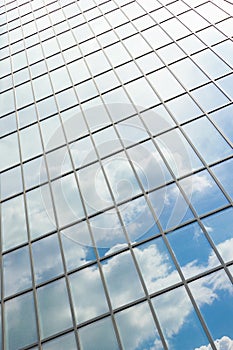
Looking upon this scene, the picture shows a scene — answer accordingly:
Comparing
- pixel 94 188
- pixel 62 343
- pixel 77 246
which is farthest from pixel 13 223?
pixel 62 343

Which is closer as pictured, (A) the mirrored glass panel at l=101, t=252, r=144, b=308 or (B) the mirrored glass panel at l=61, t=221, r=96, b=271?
(A) the mirrored glass panel at l=101, t=252, r=144, b=308

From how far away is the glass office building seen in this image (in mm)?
12750

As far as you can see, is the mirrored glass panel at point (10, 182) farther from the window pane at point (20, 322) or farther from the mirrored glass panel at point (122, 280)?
the mirrored glass panel at point (122, 280)

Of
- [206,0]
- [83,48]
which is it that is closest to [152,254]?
[83,48]

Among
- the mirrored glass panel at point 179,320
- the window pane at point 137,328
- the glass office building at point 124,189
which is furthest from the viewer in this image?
the glass office building at point 124,189

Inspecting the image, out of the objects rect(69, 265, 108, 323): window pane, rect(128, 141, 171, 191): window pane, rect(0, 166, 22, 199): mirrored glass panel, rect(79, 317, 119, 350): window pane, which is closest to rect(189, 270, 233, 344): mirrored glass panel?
rect(79, 317, 119, 350): window pane

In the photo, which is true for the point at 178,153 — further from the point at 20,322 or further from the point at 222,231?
the point at 20,322

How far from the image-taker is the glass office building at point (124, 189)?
1275cm

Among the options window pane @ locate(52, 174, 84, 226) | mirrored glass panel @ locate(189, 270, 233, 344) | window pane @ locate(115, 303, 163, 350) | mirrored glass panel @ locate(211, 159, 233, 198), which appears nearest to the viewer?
mirrored glass panel @ locate(189, 270, 233, 344)

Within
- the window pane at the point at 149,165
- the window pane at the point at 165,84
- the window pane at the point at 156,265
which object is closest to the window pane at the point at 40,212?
the window pane at the point at 149,165

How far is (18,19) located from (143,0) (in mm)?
11235

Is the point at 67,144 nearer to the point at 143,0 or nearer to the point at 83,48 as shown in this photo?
the point at 83,48

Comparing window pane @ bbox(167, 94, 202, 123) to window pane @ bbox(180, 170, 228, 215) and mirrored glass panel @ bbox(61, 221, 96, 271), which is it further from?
mirrored glass panel @ bbox(61, 221, 96, 271)

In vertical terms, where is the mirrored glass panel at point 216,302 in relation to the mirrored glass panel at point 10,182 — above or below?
below
